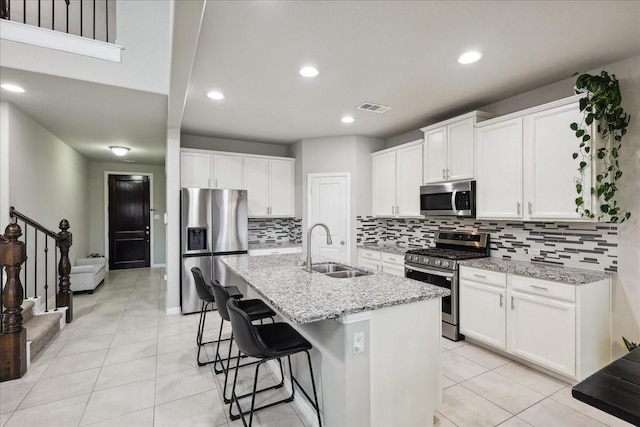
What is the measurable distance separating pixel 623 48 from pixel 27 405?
17.0 ft

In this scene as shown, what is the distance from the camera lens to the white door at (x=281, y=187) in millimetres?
5340

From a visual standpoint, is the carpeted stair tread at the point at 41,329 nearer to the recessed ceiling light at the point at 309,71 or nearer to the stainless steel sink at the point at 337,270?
the stainless steel sink at the point at 337,270

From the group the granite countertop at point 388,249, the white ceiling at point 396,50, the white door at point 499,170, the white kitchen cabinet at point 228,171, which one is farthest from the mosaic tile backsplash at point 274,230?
the white door at point 499,170

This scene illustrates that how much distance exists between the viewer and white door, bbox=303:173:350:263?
5.01 meters

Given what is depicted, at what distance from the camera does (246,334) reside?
172 cm

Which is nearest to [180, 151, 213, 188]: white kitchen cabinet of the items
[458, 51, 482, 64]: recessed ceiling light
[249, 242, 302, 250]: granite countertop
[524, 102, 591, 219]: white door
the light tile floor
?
[249, 242, 302, 250]: granite countertop

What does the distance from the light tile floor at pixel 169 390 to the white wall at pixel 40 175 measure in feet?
5.68

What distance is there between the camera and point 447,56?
253 cm

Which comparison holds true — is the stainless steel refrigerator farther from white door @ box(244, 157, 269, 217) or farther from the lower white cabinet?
the lower white cabinet

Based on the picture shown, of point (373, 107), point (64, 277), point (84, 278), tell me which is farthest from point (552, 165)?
point (84, 278)

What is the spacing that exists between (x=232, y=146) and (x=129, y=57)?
2.32 m

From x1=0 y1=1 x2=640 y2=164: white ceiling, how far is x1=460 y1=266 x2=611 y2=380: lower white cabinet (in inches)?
72.1

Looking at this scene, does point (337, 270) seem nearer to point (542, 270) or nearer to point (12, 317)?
point (542, 270)

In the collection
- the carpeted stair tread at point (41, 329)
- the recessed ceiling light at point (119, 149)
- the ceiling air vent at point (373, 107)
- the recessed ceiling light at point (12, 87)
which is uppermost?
the ceiling air vent at point (373, 107)
